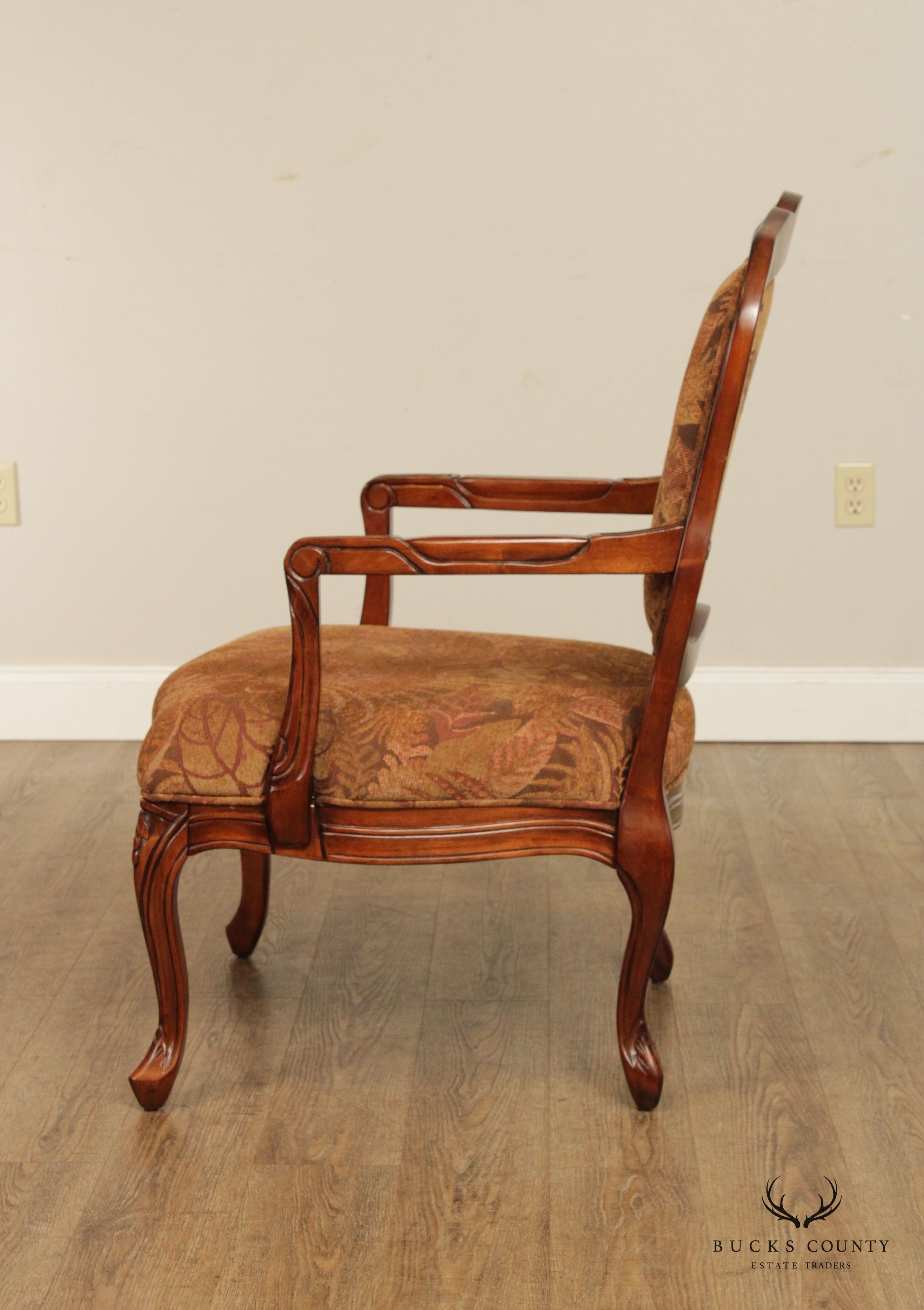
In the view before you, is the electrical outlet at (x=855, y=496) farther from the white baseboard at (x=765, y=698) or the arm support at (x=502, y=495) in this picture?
the arm support at (x=502, y=495)

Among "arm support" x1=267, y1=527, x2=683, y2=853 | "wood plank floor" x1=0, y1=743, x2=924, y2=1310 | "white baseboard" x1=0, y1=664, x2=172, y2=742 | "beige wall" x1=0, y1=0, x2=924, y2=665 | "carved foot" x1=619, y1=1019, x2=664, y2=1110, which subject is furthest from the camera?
"white baseboard" x1=0, y1=664, x2=172, y2=742

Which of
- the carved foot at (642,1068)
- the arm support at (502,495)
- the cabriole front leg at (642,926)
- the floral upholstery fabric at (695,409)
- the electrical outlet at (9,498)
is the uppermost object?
the floral upholstery fabric at (695,409)

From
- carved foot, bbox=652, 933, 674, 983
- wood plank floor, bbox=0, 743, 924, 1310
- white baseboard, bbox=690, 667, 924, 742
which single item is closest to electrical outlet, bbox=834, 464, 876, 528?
white baseboard, bbox=690, 667, 924, 742

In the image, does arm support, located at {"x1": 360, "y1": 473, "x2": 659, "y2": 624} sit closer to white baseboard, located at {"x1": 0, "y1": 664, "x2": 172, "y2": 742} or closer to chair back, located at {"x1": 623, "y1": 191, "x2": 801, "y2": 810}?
chair back, located at {"x1": 623, "y1": 191, "x2": 801, "y2": 810}

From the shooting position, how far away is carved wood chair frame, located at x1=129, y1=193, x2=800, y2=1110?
1277mm

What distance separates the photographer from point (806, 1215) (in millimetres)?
1238

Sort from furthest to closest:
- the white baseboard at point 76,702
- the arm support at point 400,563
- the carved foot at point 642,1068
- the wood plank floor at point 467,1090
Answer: the white baseboard at point 76,702, the carved foot at point 642,1068, the arm support at point 400,563, the wood plank floor at point 467,1090

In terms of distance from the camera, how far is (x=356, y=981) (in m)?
1.68

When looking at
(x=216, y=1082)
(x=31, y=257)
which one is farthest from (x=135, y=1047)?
(x=31, y=257)

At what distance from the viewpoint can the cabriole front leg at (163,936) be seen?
1357 millimetres

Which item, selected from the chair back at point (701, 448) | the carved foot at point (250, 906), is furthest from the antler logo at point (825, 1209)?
the carved foot at point (250, 906)

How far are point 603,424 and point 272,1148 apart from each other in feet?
5.09

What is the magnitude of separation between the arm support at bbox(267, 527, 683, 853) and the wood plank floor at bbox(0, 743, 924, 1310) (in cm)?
39

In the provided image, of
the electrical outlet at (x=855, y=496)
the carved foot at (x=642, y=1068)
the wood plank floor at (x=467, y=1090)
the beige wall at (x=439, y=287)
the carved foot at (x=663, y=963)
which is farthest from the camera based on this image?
the electrical outlet at (x=855, y=496)
